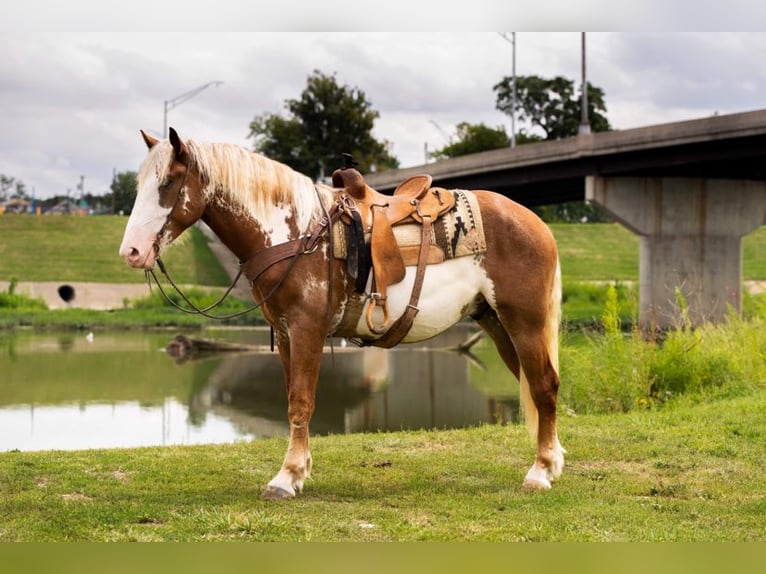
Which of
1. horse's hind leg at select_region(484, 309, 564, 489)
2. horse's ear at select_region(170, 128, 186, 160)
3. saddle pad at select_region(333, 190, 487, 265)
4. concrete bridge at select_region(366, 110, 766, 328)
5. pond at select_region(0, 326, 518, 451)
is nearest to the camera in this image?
horse's ear at select_region(170, 128, 186, 160)

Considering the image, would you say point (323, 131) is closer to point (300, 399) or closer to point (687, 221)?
point (687, 221)

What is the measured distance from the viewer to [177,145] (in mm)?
6672

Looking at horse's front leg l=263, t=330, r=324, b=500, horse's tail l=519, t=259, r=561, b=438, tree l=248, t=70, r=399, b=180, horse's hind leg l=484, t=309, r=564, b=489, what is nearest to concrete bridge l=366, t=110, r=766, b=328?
horse's tail l=519, t=259, r=561, b=438

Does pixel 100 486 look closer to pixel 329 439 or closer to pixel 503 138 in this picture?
pixel 329 439

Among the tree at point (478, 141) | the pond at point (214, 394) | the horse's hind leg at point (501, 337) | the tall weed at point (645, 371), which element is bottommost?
the pond at point (214, 394)

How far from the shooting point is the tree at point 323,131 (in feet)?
215

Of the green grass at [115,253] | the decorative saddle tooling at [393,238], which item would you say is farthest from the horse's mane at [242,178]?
the green grass at [115,253]

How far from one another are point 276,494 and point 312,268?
1584 millimetres

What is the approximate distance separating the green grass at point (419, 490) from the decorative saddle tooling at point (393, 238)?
133cm

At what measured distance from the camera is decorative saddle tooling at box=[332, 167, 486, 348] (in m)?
7.12

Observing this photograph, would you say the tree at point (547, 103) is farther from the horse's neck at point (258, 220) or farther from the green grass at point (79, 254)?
the horse's neck at point (258, 220)

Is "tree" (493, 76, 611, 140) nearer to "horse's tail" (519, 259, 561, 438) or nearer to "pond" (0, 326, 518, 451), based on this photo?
"pond" (0, 326, 518, 451)

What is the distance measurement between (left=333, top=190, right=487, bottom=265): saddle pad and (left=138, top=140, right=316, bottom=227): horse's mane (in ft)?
2.40

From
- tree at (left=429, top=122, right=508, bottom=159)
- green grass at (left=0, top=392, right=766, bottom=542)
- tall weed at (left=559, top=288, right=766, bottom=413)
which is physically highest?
tree at (left=429, top=122, right=508, bottom=159)
